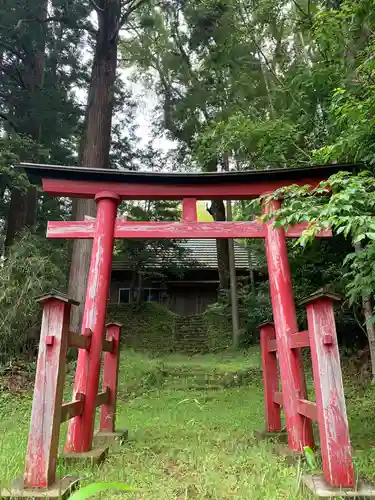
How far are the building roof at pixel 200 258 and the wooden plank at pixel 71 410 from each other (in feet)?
40.5

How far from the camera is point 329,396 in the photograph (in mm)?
2934

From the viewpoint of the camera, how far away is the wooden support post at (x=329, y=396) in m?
2.81

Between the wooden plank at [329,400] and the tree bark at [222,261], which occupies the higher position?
the tree bark at [222,261]

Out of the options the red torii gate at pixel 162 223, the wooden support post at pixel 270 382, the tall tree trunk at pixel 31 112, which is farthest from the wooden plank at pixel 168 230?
the tall tree trunk at pixel 31 112

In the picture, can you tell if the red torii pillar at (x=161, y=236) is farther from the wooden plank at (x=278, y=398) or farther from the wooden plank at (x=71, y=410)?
the wooden plank at (x=278, y=398)

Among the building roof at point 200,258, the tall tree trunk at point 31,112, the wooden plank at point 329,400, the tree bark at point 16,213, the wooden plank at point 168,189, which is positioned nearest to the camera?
the wooden plank at point 329,400

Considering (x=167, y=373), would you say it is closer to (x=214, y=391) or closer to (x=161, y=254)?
(x=214, y=391)

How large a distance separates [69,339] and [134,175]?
219 cm

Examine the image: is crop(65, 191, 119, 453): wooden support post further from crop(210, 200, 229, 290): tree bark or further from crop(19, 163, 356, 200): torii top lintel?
crop(210, 200, 229, 290): tree bark

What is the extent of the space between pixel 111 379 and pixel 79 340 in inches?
58.8

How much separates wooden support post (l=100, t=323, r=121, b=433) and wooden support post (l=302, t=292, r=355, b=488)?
2814 mm

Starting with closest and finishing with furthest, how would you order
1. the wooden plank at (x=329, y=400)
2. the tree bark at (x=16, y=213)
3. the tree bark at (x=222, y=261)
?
the wooden plank at (x=329, y=400) → the tree bark at (x=16, y=213) → the tree bark at (x=222, y=261)

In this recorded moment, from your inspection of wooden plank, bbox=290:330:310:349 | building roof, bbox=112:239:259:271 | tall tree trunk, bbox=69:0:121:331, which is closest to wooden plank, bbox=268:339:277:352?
wooden plank, bbox=290:330:310:349

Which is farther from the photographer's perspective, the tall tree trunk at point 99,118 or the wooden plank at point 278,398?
the tall tree trunk at point 99,118
